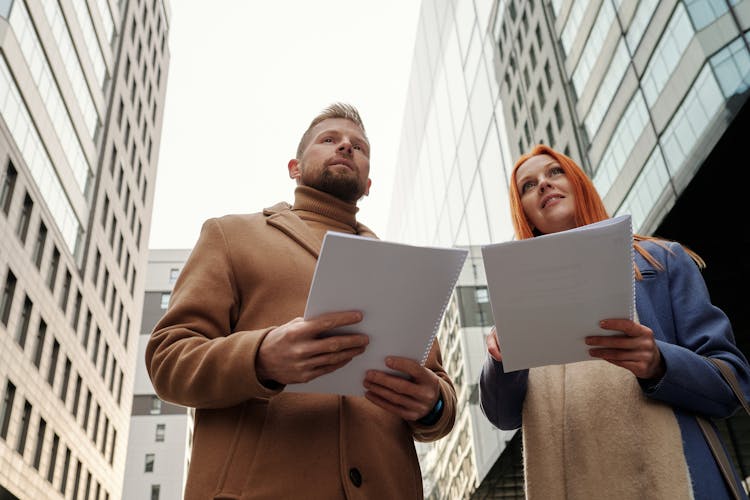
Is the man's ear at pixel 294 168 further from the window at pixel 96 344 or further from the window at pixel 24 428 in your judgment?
the window at pixel 96 344

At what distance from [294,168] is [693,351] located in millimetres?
2052

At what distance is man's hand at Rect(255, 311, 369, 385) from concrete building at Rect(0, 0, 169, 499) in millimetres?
23889

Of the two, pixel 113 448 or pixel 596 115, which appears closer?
pixel 596 115

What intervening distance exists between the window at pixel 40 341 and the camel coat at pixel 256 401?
27121mm

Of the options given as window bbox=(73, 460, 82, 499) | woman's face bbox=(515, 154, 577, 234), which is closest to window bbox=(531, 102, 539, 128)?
woman's face bbox=(515, 154, 577, 234)

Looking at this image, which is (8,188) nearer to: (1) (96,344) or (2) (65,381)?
(2) (65,381)

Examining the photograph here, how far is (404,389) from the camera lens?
2.40 m

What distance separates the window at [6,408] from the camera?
2309 centimetres

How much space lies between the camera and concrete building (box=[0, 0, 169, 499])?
24312 millimetres

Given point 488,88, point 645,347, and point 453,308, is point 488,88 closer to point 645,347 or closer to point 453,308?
point 453,308

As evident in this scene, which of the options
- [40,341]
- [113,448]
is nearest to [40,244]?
[40,341]

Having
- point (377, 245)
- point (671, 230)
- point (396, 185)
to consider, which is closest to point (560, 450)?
point (377, 245)

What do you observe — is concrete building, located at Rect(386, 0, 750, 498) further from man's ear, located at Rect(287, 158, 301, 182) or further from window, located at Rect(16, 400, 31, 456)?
window, located at Rect(16, 400, 31, 456)

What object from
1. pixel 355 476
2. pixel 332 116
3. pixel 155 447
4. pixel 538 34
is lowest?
pixel 355 476
